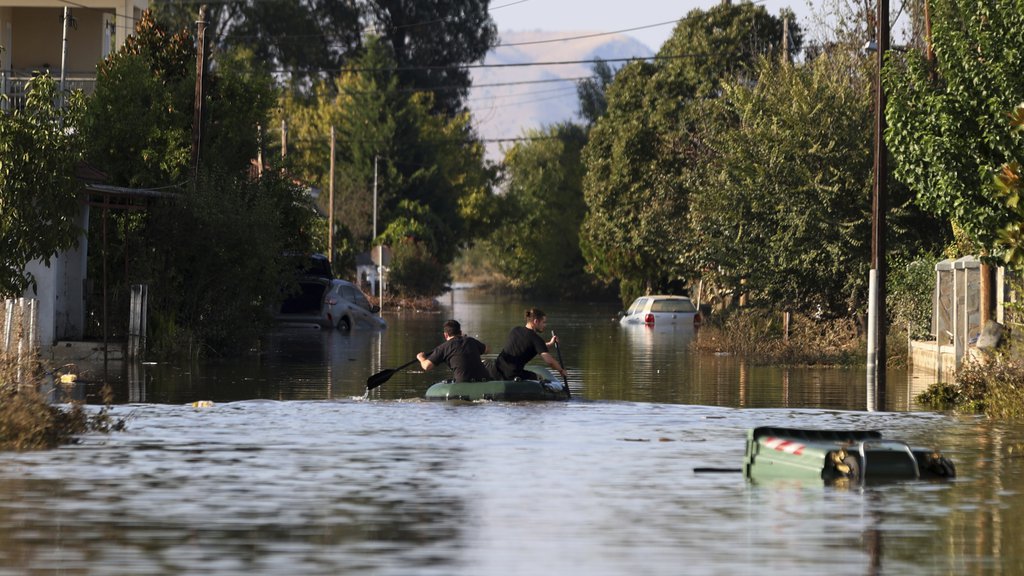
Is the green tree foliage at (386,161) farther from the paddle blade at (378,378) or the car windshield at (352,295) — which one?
the paddle blade at (378,378)

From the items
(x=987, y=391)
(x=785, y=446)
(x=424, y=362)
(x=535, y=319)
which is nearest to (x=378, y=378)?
(x=424, y=362)

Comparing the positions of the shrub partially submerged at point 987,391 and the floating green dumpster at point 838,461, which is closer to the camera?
the floating green dumpster at point 838,461

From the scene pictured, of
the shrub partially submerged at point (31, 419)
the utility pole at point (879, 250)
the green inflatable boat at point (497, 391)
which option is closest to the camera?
the shrub partially submerged at point (31, 419)

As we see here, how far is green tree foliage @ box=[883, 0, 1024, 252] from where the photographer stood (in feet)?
84.4

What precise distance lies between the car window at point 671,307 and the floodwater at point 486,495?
34195mm

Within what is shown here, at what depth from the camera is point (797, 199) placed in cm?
4106

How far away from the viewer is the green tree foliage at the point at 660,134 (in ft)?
216

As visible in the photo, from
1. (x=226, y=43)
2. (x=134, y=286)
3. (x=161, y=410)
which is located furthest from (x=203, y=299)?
(x=226, y=43)

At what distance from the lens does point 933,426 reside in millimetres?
22719

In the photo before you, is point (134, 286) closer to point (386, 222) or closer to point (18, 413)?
point (18, 413)

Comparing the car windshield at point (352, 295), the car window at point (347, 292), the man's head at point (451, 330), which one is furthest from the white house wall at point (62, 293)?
the car windshield at point (352, 295)

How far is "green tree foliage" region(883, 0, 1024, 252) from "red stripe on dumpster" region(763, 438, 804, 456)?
9.91 m

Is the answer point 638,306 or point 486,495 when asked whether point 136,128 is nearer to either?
point 638,306

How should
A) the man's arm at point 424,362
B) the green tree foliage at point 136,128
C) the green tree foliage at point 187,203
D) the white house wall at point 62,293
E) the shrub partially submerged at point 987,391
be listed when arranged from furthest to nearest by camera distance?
the green tree foliage at point 136,128, the green tree foliage at point 187,203, the white house wall at point 62,293, the man's arm at point 424,362, the shrub partially submerged at point 987,391
